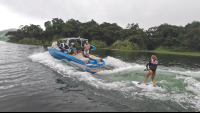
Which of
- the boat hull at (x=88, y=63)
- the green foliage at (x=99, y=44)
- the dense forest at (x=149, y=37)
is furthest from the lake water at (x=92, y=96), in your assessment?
the green foliage at (x=99, y=44)

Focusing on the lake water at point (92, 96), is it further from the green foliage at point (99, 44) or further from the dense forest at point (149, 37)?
the green foliage at point (99, 44)

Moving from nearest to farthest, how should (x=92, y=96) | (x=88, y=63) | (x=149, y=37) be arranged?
(x=92, y=96) → (x=88, y=63) → (x=149, y=37)

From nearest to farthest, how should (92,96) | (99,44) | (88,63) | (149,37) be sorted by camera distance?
(92,96) < (88,63) < (149,37) < (99,44)

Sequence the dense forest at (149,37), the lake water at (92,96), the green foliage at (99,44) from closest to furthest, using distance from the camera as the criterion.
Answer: the lake water at (92,96) → the dense forest at (149,37) → the green foliage at (99,44)

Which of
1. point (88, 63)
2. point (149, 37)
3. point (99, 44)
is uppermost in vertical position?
point (149, 37)

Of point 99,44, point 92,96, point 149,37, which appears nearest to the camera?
point 92,96

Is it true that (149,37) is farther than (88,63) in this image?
Yes

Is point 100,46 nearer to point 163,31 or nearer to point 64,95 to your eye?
point 163,31

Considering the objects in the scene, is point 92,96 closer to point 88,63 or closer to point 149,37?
point 88,63

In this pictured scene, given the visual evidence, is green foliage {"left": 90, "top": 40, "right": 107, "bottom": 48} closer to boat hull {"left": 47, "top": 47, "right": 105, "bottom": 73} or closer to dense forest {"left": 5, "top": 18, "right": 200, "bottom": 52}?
dense forest {"left": 5, "top": 18, "right": 200, "bottom": 52}

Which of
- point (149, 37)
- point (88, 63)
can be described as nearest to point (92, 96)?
point (88, 63)

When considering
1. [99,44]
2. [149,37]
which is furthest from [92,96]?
[149,37]

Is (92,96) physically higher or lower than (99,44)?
lower

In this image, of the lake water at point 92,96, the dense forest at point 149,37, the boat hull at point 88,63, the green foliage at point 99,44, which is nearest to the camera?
the lake water at point 92,96
